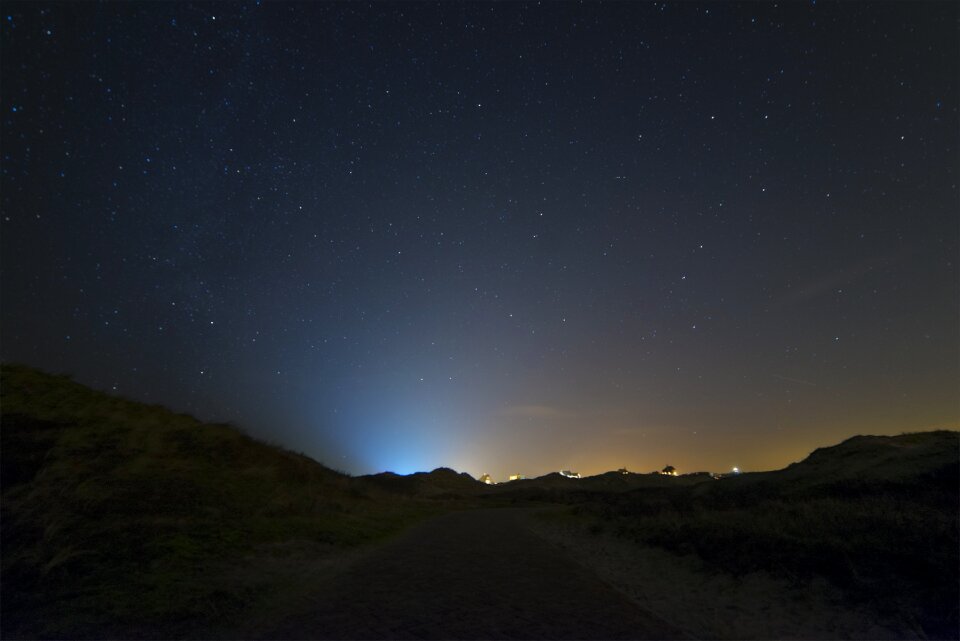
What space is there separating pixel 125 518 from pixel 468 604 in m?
7.69

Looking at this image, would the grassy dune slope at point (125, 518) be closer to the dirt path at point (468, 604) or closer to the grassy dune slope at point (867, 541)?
the dirt path at point (468, 604)

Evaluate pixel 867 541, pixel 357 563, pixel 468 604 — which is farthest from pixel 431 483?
pixel 867 541

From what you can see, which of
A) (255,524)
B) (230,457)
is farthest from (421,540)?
(230,457)

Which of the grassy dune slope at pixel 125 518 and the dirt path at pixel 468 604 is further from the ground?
the grassy dune slope at pixel 125 518

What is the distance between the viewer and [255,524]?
41.7 ft

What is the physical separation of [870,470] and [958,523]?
53.6 feet

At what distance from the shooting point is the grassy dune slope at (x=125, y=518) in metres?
6.53

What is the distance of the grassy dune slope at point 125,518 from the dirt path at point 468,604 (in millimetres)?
1659

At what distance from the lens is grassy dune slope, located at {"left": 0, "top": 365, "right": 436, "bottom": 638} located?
21.4 feet

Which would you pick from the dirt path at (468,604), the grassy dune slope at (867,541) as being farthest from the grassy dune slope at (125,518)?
the grassy dune slope at (867,541)

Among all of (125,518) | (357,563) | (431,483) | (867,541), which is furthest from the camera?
(431,483)

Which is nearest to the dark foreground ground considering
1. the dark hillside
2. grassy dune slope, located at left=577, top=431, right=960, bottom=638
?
grassy dune slope, located at left=577, top=431, right=960, bottom=638

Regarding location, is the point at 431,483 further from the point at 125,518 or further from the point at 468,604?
the point at 468,604

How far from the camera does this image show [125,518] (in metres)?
9.59
